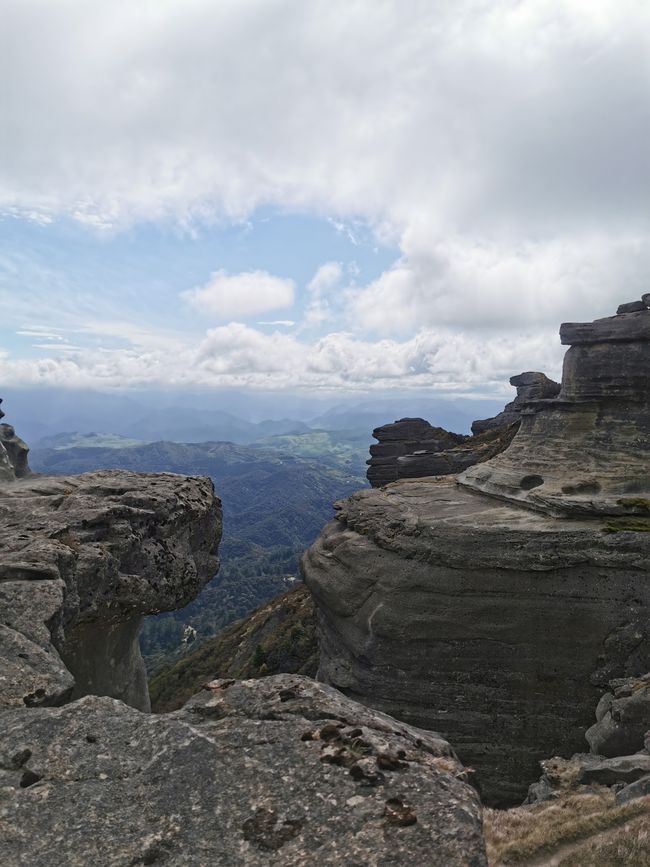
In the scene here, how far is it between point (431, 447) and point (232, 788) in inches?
2369

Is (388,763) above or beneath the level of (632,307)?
beneath

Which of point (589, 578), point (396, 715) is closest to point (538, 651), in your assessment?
point (589, 578)

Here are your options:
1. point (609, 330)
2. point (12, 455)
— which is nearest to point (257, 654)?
point (12, 455)

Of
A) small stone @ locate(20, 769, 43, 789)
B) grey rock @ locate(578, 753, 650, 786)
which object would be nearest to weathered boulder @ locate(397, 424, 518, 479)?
grey rock @ locate(578, 753, 650, 786)

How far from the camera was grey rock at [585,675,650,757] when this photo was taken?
18.6m

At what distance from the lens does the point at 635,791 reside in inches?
537

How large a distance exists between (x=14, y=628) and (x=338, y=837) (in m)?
9.67

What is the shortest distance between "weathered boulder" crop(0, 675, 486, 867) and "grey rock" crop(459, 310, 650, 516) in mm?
18918

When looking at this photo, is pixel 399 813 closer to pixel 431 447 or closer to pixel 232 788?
pixel 232 788

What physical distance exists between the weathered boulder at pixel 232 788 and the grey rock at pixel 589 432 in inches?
745

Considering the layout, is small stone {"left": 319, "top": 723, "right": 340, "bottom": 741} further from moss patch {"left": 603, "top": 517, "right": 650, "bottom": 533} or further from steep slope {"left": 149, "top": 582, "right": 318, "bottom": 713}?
steep slope {"left": 149, "top": 582, "right": 318, "bottom": 713}

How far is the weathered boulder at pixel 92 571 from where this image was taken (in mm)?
13273

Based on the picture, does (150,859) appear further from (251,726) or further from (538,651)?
(538,651)

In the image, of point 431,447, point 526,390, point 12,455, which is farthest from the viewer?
Result: point 526,390
